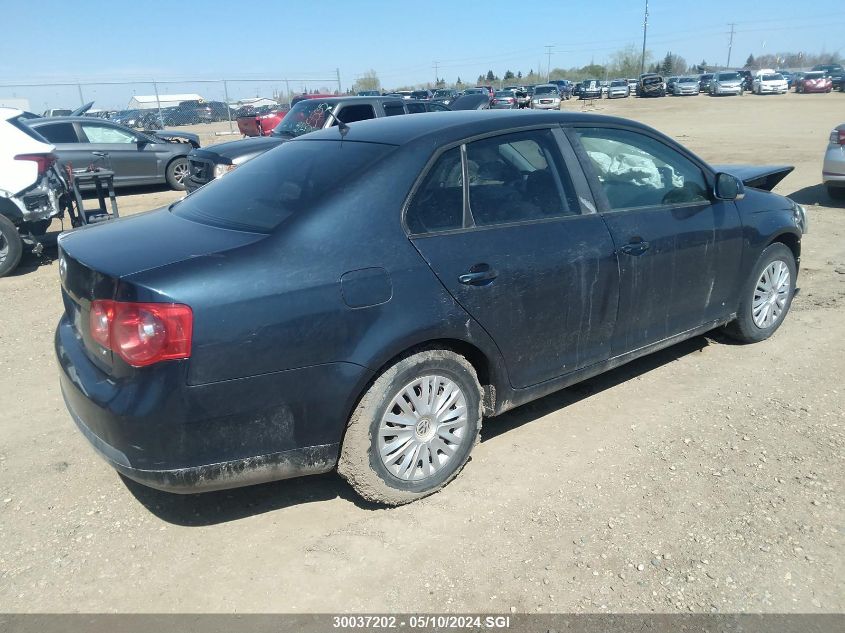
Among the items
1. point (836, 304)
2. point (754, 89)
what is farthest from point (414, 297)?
point (754, 89)

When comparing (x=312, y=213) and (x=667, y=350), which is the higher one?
(x=312, y=213)

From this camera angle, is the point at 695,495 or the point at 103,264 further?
the point at 695,495

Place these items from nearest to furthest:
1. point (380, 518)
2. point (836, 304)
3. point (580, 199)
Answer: point (380, 518) → point (580, 199) → point (836, 304)

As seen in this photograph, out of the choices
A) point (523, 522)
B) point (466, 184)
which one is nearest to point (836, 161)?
point (466, 184)

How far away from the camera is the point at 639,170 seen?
409 cm

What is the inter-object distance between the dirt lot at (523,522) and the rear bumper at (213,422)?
42 cm

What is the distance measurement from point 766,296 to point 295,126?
8375 millimetres

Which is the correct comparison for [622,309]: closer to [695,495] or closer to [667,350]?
[695,495]

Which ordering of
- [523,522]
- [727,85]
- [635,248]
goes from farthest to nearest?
1. [727,85]
2. [635,248]
3. [523,522]

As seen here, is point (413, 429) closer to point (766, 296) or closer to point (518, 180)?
point (518, 180)

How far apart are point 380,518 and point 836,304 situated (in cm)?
477

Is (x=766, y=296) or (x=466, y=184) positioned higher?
(x=466, y=184)

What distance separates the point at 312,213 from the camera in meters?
2.92

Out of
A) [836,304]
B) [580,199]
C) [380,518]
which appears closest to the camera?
[380,518]
